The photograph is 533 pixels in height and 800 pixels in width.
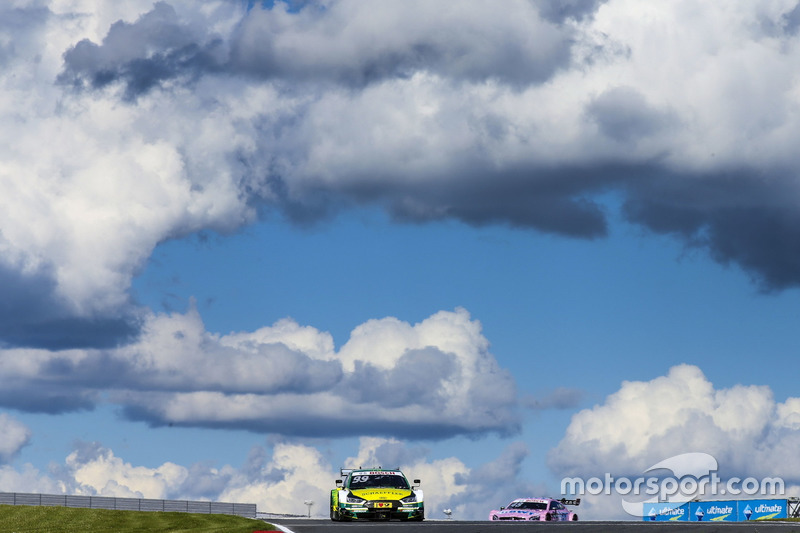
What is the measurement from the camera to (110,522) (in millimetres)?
32812

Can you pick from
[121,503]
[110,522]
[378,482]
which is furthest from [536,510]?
[121,503]

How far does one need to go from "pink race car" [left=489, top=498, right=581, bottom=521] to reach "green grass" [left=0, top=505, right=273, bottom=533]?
1193 centimetres

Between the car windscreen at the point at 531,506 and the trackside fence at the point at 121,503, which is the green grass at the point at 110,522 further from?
the trackside fence at the point at 121,503

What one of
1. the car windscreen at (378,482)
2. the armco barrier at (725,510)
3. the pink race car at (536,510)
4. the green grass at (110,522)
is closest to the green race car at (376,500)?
the car windscreen at (378,482)

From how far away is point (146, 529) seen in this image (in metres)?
29.6

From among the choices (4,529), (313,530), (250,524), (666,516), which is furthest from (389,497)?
(666,516)

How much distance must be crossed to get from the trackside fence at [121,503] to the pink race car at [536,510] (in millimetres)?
17416

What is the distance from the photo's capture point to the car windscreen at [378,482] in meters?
33.9

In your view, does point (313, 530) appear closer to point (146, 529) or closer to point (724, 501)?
point (146, 529)

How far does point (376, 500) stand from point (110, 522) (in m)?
7.92

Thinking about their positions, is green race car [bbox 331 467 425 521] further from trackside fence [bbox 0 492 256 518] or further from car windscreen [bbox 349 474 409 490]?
trackside fence [bbox 0 492 256 518]

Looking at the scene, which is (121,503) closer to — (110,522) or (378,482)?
(110,522)

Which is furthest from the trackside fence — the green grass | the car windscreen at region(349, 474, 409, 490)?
the car windscreen at region(349, 474, 409, 490)

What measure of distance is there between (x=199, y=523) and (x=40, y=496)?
29326mm
